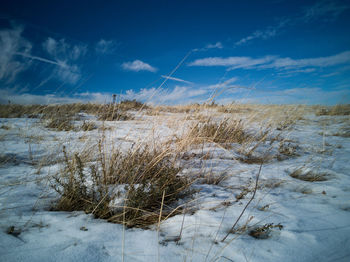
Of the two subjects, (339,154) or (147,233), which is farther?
(339,154)

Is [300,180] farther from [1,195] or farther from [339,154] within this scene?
[1,195]

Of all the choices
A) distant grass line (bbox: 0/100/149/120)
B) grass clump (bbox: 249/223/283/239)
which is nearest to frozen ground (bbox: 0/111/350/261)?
grass clump (bbox: 249/223/283/239)

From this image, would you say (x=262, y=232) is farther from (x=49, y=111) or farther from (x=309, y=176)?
(x=49, y=111)

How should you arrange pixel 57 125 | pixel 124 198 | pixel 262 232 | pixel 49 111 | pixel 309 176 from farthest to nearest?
pixel 49 111 < pixel 57 125 < pixel 309 176 < pixel 124 198 < pixel 262 232

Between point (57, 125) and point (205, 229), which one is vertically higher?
point (57, 125)

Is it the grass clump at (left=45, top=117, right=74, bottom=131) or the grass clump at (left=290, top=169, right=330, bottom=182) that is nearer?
the grass clump at (left=290, top=169, right=330, bottom=182)

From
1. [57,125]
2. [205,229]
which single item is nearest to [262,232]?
[205,229]

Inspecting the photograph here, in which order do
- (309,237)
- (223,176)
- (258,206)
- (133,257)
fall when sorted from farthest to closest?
(223,176)
(258,206)
(309,237)
(133,257)

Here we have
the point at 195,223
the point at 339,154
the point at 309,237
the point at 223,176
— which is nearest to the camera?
the point at 309,237

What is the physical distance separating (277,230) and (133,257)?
0.78 m

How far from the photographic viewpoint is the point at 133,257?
0.78 m

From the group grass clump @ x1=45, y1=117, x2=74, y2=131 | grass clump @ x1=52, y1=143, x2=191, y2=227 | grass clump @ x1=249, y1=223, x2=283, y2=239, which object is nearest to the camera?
grass clump @ x1=249, y1=223, x2=283, y2=239

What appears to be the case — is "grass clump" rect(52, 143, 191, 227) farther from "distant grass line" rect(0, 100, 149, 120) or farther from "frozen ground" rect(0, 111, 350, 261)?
"distant grass line" rect(0, 100, 149, 120)

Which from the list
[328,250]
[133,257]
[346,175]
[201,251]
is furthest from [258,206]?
[346,175]
